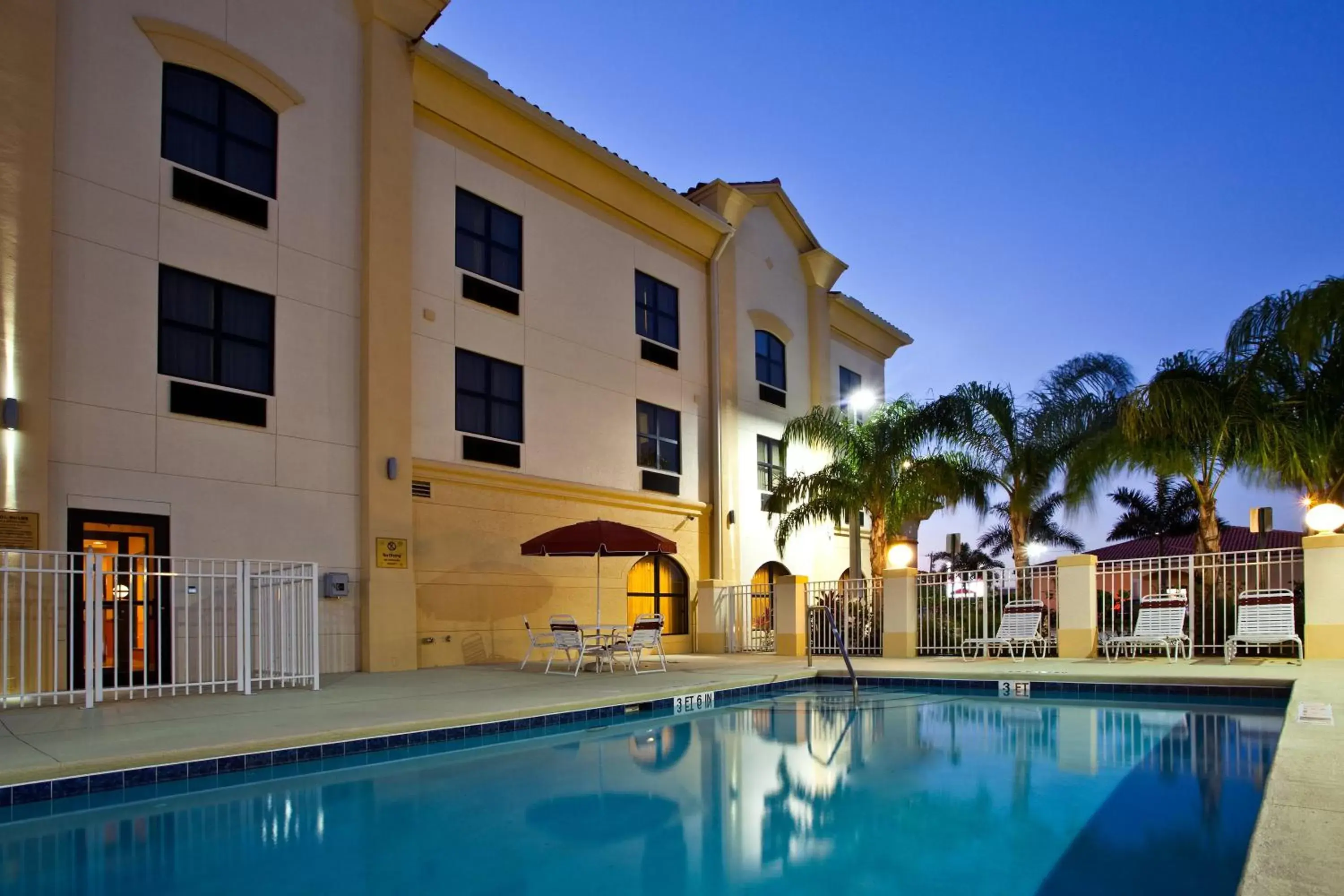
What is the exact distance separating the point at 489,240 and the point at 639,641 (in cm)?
695

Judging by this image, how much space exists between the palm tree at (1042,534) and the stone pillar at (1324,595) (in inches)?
663

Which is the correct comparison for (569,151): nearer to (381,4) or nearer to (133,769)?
(381,4)

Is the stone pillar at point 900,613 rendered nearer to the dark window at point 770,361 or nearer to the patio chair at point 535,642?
the patio chair at point 535,642

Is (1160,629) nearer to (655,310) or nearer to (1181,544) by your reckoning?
(655,310)

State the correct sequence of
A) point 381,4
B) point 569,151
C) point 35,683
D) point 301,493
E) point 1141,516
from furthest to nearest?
point 1141,516, point 569,151, point 381,4, point 301,493, point 35,683

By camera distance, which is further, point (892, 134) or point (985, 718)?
point (892, 134)

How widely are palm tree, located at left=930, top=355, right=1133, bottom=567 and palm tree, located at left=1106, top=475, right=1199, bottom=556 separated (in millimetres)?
18616

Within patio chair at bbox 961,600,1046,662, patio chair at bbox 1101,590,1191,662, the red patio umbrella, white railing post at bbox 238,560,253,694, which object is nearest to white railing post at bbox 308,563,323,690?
white railing post at bbox 238,560,253,694

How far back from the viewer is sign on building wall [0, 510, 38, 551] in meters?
9.18

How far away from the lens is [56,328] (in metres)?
9.97

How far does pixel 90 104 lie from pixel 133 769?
7.83m

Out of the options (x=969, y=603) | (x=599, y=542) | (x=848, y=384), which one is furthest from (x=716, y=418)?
(x=599, y=542)

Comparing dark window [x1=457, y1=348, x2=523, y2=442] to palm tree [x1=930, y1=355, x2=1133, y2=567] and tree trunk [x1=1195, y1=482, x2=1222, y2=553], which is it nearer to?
palm tree [x1=930, y1=355, x2=1133, y2=567]

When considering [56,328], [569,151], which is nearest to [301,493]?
[56,328]
